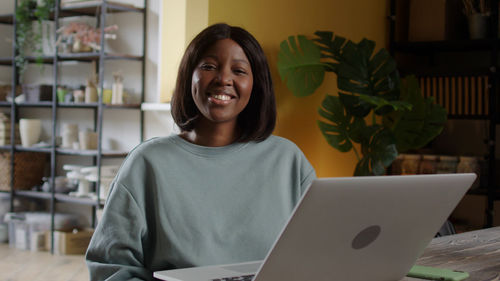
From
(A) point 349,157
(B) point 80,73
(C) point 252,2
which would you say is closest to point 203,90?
(C) point 252,2

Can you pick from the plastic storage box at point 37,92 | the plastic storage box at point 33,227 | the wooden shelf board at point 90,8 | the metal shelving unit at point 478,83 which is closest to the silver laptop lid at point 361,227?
the metal shelving unit at point 478,83

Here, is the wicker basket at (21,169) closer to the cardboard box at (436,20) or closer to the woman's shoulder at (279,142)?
the cardboard box at (436,20)

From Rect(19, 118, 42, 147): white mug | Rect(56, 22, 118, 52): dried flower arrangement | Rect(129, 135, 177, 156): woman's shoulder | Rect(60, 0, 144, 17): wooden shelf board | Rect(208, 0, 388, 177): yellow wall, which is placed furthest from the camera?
Rect(19, 118, 42, 147): white mug

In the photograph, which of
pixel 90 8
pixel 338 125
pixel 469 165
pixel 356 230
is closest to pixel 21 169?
pixel 90 8

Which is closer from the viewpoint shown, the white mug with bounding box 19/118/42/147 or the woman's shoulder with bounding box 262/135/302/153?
the woman's shoulder with bounding box 262/135/302/153

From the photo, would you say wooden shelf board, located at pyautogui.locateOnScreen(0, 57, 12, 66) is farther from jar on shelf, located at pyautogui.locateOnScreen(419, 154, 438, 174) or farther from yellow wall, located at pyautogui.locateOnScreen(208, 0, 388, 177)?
jar on shelf, located at pyautogui.locateOnScreen(419, 154, 438, 174)

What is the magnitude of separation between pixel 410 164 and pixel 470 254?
2.58 metres

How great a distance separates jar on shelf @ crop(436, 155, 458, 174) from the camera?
406cm

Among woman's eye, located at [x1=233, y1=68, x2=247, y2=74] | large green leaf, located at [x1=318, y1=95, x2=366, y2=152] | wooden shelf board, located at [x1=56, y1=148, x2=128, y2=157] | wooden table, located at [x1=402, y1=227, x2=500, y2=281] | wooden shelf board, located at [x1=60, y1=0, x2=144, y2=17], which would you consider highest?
wooden shelf board, located at [x1=60, y1=0, x2=144, y2=17]

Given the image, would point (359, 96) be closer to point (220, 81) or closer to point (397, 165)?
point (397, 165)

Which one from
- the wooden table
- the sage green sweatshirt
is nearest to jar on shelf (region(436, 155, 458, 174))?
the wooden table

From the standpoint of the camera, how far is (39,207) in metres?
6.04

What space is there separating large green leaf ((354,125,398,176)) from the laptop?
8.04ft

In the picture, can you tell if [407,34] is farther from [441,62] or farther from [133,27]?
[133,27]
